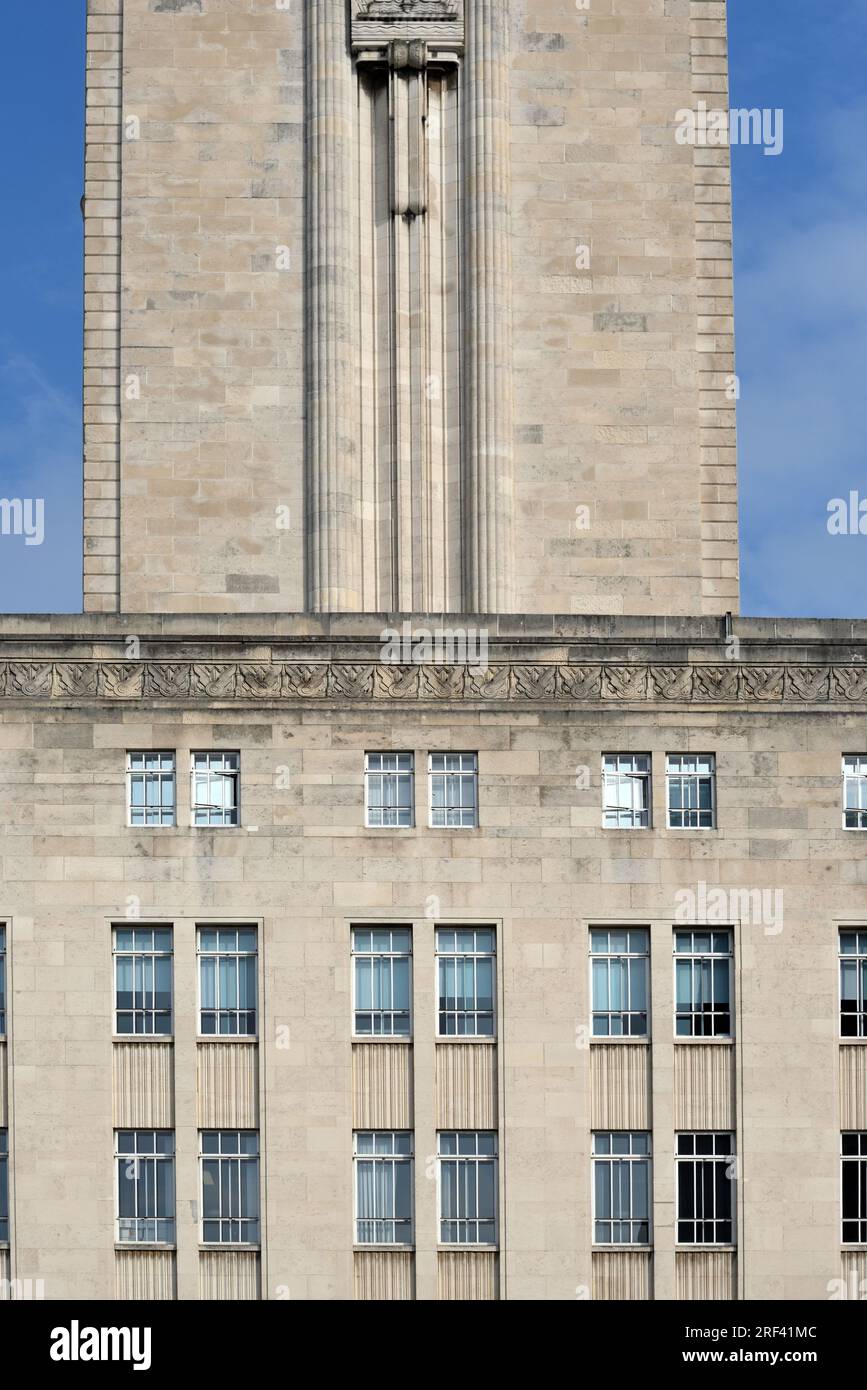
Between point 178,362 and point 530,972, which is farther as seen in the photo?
point 178,362

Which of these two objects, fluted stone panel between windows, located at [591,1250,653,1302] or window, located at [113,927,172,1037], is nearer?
fluted stone panel between windows, located at [591,1250,653,1302]

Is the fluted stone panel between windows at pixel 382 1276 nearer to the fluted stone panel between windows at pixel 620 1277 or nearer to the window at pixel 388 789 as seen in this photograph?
the fluted stone panel between windows at pixel 620 1277

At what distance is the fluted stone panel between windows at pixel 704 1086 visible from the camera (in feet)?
164

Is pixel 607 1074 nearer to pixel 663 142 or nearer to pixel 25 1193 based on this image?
pixel 25 1193

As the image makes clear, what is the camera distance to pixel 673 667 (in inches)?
2010

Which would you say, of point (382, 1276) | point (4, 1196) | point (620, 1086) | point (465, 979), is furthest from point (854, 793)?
point (4, 1196)

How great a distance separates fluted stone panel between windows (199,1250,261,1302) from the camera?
49.2m

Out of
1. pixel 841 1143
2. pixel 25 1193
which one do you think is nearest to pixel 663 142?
pixel 841 1143

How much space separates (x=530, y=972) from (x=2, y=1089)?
9519mm

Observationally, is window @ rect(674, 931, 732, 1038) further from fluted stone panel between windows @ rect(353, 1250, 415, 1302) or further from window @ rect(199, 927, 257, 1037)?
window @ rect(199, 927, 257, 1037)

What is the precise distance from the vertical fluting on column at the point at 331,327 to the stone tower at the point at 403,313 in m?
0.06

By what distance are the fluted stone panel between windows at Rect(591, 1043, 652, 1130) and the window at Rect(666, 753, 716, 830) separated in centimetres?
412

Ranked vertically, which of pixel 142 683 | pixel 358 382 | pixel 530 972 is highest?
pixel 358 382

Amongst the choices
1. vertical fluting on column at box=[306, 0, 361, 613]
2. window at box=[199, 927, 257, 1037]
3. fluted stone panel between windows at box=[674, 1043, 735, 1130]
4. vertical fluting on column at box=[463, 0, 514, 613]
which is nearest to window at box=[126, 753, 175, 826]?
window at box=[199, 927, 257, 1037]
